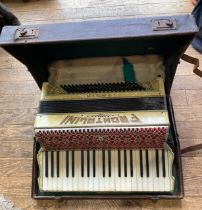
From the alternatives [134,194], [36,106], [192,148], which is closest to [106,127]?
[134,194]

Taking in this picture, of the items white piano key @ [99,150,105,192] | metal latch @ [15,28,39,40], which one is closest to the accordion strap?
white piano key @ [99,150,105,192]

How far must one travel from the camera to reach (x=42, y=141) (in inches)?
51.5

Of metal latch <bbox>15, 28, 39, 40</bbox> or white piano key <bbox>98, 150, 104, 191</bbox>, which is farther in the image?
white piano key <bbox>98, 150, 104, 191</bbox>

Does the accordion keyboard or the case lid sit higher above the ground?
the case lid

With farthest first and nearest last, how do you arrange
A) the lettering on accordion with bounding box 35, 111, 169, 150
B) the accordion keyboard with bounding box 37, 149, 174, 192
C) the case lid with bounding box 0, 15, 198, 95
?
the accordion keyboard with bounding box 37, 149, 174, 192 < the lettering on accordion with bounding box 35, 111, 169, 150 < the case lid with bounding box 0, 15, 198, 95

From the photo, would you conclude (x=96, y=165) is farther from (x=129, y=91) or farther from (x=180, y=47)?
(x=180, y=47)

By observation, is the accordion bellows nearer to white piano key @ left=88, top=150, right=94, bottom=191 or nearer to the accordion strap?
white piano key @ left=88, top=150, right=94, bottom=191

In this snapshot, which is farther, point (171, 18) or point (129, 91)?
point (129, 91)

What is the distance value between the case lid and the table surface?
523 millimetres

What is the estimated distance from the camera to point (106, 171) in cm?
138

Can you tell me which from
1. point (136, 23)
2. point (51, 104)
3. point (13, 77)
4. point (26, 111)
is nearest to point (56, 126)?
point (51, 104)

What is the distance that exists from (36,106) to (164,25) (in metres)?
1.01

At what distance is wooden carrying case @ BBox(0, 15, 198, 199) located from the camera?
0.99m

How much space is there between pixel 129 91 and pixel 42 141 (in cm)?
42
